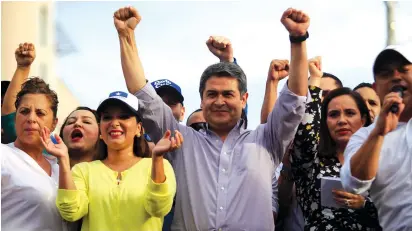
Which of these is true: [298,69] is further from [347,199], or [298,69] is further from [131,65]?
[131,65]

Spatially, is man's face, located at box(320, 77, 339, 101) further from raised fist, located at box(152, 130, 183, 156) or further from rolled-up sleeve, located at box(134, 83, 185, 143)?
raised fist, located at box(152, 130, 183, 156)

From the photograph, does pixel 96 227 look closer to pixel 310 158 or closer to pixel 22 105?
pixel 22 105

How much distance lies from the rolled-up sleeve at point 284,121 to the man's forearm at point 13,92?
177cm

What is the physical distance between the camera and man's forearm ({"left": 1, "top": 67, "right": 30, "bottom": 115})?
13.9 feet

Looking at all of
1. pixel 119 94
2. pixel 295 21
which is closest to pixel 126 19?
pixel 119 94

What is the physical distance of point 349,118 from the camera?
3865 millimetres

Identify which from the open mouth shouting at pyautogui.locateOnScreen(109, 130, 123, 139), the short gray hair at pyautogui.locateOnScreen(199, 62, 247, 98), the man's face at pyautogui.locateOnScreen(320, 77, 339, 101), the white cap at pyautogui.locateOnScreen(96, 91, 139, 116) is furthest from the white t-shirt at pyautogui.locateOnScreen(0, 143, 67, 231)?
the man's face at pyautogui.locateOnScreen(320, 77, 339, 101)

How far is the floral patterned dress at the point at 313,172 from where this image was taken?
3518 millimetres

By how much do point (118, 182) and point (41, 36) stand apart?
65.2 feet

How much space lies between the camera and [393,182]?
2.96 metres

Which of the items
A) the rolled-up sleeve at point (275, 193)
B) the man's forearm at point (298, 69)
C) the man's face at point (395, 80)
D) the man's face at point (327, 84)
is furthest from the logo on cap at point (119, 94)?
the man's face at point (327, 84)

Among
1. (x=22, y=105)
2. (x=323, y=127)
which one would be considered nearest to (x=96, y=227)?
(x=22, y=105)

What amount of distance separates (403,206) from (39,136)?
2068 millimetres

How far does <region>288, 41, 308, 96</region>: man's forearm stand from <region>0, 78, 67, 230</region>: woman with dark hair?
1.48 m
